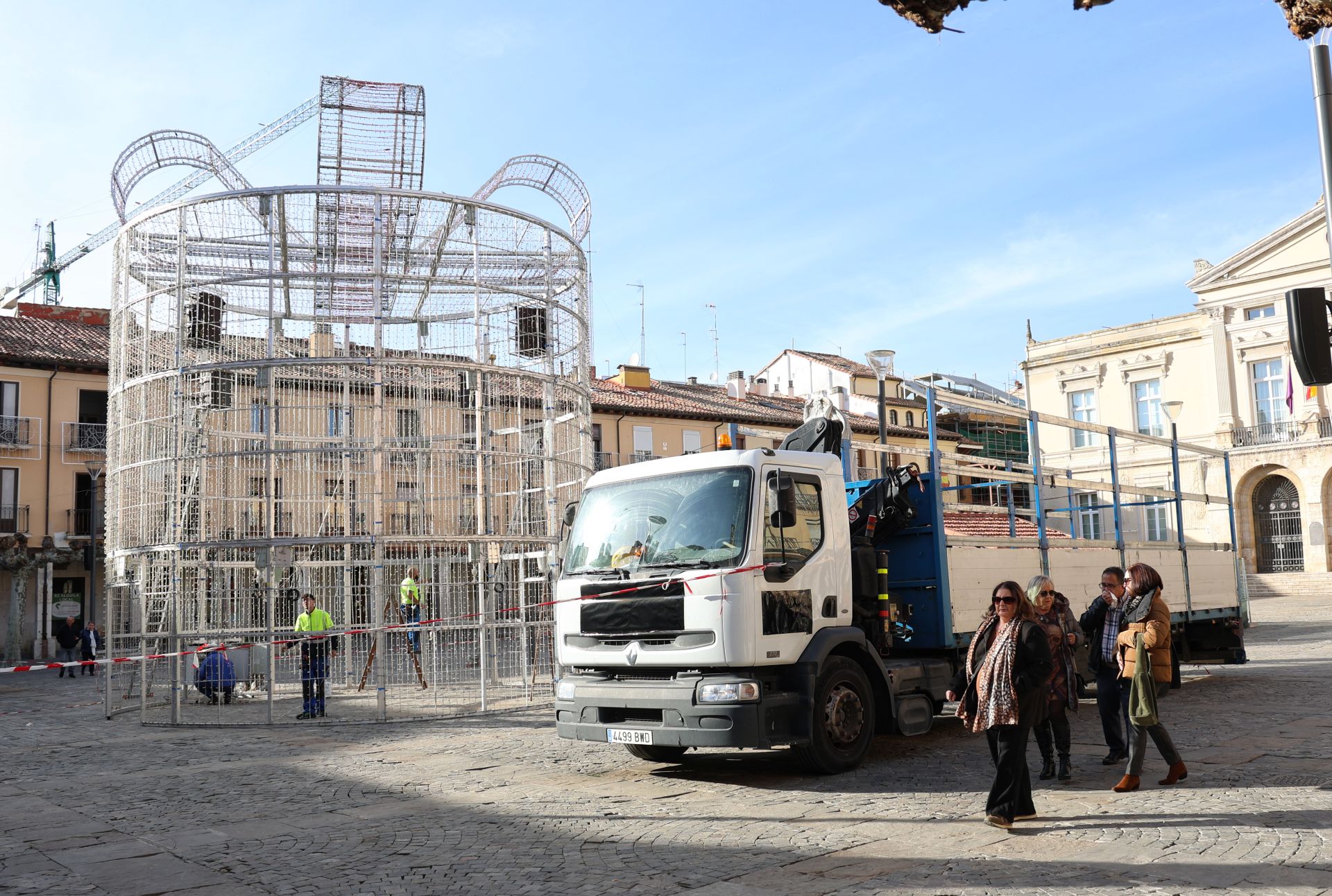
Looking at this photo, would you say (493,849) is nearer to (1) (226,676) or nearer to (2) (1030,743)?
(2) (1030,743)

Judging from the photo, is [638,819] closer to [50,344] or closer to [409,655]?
[409,655]

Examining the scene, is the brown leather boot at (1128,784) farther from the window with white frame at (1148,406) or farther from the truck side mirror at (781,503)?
the window with white frame at (1148,406)

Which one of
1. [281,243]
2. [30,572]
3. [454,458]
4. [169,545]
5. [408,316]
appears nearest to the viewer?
[169,545]

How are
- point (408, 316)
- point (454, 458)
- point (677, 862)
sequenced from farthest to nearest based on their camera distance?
1. point (408, 316)
2. point (454, 458)
3. point (677, 862)

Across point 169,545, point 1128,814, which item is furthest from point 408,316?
point 1128,814

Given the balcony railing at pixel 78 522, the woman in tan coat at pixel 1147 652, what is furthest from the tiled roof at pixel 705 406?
the woman in tan coat at pixel 1147 652

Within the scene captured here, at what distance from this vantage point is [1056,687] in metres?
8.62

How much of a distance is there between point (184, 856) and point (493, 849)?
2.05 meters

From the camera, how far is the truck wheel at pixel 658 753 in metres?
10.3

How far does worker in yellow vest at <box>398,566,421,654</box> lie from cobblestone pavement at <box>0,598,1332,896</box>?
85.8 inches

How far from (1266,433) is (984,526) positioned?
3966 cm

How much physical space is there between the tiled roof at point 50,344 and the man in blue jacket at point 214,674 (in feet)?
92.7

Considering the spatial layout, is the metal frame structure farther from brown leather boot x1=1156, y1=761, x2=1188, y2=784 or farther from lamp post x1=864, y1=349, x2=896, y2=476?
brown leather boot x1=1156, y1=761, x2=1188, y2=784

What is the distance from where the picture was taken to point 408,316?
1819 cm
